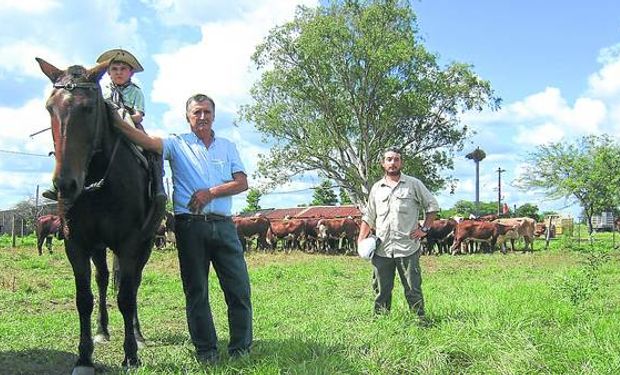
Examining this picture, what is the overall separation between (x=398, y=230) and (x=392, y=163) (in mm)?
727

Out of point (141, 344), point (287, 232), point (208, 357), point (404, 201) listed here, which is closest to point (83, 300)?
point (208, 357)

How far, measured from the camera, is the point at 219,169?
5156mm

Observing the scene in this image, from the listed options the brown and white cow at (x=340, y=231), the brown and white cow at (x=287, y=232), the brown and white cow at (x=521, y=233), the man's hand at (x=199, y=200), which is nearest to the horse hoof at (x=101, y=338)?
the man's hand at (x=199, y=200)

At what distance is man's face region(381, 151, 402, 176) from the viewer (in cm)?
676

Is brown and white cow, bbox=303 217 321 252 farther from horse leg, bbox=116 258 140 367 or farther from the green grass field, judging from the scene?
horse leg, bbox=116 258 140 367

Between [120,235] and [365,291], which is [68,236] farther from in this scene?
[365,291]

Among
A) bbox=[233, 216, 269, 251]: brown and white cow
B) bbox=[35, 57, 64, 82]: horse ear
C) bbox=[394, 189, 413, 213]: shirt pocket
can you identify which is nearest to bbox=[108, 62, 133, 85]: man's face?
bbox=[35, 57, 64, 82]: horse ear

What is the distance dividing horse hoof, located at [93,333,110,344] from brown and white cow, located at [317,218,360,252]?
24409 millimetres

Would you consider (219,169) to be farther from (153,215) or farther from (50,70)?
(50,70)

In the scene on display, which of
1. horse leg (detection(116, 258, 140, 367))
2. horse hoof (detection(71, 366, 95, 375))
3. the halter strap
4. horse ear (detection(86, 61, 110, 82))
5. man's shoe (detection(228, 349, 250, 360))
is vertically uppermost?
horse ear (detection(86, 61, 110, 82))

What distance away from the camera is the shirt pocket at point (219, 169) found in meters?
5.12

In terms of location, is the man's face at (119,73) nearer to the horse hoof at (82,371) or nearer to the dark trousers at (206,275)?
the dark trousers at (206,275)

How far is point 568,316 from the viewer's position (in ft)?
21.2

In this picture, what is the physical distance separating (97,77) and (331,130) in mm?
28773
